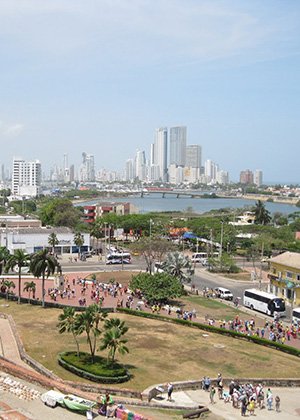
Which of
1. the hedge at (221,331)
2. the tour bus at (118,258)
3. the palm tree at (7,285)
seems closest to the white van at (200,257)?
the tour bus at (118,258)

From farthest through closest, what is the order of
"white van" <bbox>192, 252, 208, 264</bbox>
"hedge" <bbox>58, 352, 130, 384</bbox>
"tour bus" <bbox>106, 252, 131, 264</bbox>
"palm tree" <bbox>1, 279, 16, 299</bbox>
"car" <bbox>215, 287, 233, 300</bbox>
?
"white van" <bbox>192, 252, 208, 264</bbox>, "tour bus" <bbox>106, 252, 131, 264</bbox>, "car" <bbox>215, 287, 233, 300</bbox>, "palm tree" <bbox>1, 279, 16, 299</bbox>, "hedge" <bbox>58, 352, 130, 384</bbox>

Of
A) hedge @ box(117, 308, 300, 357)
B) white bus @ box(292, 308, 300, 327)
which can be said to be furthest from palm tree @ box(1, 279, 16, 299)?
white bus @ box(292, 308, 300, 327)

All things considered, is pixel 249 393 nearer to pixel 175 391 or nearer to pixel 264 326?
pixel 175 391

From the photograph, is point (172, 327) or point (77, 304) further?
point (77, 304)

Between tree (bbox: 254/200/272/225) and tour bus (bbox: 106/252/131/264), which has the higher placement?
tree (bbox: 254/200/272/225)

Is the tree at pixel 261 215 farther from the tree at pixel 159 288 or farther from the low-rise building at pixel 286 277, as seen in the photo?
the tree at pixel 159 288

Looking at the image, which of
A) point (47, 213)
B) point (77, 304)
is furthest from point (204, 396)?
point (47, 213)

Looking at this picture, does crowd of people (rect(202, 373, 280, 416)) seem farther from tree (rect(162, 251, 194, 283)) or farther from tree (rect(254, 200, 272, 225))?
tree (rect(254, 200, 272, 225))

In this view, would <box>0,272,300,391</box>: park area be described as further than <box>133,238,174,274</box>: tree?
No
